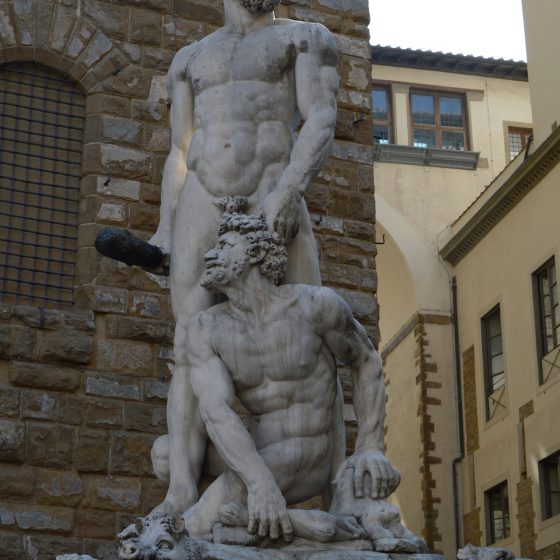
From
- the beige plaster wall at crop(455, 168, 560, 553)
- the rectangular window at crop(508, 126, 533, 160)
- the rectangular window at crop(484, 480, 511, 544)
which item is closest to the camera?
the beige plaster wall at crop(455, 168, 560, 553)

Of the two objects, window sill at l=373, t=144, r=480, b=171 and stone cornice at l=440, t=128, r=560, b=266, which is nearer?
stone cornice at l=440, t=128, r=560, b=266

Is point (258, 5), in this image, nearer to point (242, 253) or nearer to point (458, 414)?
point (242, 253)

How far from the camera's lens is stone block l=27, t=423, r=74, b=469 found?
9.41 metres

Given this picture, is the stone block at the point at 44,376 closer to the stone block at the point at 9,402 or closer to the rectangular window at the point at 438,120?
the stone block at the point at 9,402

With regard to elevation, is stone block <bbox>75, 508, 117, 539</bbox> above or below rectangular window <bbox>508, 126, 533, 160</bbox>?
below

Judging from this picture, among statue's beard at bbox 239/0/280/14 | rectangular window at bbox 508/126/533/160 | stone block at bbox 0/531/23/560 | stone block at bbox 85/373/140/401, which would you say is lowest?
stone block at bbox 0/531/23/560

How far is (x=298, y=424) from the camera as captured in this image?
19.3 feet

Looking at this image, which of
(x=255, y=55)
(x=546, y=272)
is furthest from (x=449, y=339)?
(x=255, y=55)

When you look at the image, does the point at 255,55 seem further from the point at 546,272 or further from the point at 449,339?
the point at 449,339

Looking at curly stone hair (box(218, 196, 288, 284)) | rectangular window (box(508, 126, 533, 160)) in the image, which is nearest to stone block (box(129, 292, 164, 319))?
curly stone hair (box(218, 196, 288, 284))

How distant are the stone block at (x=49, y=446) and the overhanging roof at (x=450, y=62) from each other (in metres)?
17.5

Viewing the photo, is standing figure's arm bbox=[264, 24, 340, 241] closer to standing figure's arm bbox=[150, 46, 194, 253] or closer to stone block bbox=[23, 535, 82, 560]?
standing figure's arm bbox=[150, 46, 194, 253]

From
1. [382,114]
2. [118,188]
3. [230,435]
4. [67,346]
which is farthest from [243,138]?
[382,114]

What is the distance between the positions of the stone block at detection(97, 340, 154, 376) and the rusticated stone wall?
0.01 m
